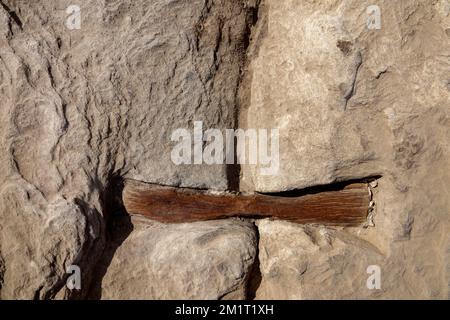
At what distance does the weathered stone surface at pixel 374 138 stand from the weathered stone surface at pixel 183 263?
4.0 inches

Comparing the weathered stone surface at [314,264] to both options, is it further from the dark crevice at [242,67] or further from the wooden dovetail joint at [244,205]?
the dark crevice at [242,67]

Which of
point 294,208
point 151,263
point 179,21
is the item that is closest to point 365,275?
point 294,208

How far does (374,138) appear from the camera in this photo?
1364 mm

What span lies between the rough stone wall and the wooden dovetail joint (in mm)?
32

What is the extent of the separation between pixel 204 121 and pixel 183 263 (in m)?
0.40

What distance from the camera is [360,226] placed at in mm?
1441

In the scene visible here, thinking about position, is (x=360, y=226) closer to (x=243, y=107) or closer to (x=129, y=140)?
(x=243, y=107)

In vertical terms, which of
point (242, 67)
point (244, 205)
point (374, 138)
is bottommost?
point (244, 205)

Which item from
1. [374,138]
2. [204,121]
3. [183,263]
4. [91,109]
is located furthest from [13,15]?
[374,138]

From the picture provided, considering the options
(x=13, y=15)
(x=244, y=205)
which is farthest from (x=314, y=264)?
(x=13, y=15)

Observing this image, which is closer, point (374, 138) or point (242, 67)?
point (374, 138)

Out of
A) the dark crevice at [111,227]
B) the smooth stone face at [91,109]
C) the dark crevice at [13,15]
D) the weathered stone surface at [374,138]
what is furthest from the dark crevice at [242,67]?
the dark crevice at [13,15]

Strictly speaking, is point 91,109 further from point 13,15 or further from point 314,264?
point 314,264

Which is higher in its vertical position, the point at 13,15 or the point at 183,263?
the point at 13,15
